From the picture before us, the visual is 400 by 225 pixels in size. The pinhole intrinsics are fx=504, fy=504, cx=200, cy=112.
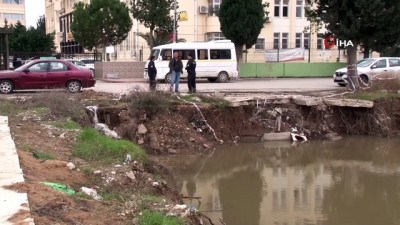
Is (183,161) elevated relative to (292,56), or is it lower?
lower

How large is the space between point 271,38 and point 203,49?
19400 millimetres

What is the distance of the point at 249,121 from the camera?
1720 cm

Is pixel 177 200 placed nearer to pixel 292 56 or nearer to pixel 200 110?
pixel 200 110

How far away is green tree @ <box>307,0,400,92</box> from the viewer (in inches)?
765

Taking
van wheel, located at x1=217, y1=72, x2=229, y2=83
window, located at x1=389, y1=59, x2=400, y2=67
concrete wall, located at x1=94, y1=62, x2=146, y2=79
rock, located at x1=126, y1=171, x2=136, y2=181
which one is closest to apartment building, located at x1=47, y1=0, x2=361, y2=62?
concrete wall, located at x1=94, y1=62, x2=146, y2=79

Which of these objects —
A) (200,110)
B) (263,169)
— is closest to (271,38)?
(200,110)

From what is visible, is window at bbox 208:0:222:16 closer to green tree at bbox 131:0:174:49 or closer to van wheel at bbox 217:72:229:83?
green tree at bbox 131:0:174:49

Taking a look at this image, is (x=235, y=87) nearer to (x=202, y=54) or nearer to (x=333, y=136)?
(x=202, y=54)

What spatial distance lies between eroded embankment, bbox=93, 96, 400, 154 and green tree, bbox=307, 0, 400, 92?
7.97 feet

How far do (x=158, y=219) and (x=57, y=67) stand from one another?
15.0 meters

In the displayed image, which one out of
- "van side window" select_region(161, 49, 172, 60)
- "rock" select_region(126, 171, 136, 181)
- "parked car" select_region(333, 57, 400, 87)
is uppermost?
"van side window" select_region(161, 49, 172, 60)

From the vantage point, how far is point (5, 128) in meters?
10.2

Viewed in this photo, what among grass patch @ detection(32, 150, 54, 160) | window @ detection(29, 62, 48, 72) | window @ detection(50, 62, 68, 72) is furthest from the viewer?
window @ detection(50, 62, 68, 72)

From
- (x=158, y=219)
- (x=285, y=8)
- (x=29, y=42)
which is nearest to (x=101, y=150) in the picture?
(x=158, y=219)
